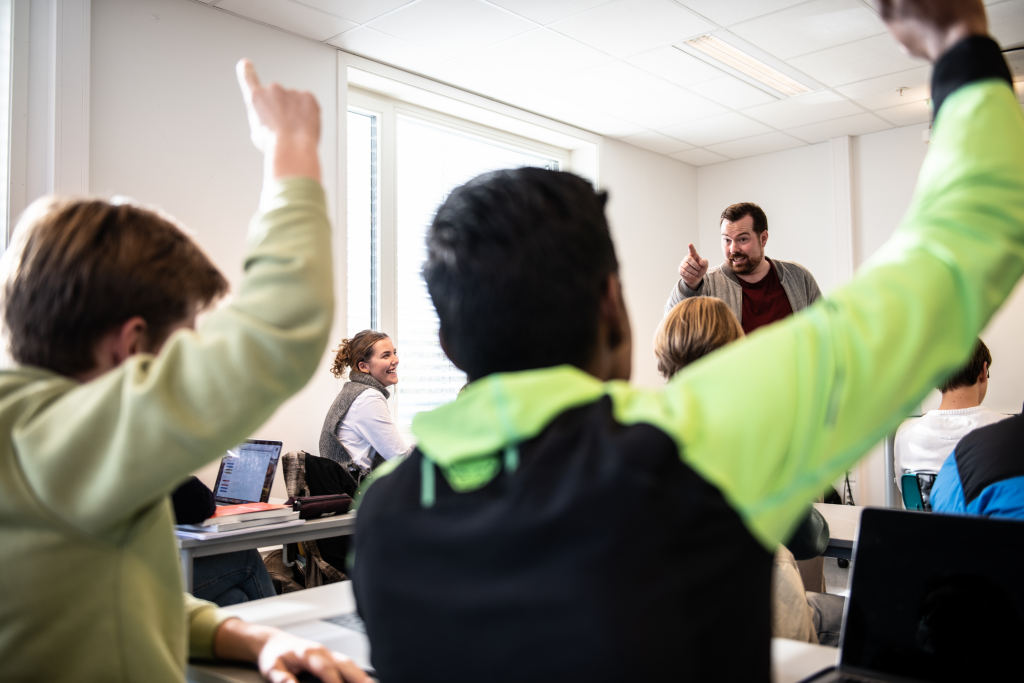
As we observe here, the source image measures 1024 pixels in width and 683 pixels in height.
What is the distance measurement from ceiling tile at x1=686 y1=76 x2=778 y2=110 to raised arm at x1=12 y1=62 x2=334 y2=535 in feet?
16.3

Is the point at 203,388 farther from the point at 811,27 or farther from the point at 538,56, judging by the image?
the point at 811,27

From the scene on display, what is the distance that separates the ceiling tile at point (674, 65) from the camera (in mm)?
4699

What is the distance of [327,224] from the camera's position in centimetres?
71

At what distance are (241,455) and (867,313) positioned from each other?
2.75 metres

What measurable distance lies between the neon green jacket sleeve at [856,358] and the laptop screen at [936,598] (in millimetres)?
455

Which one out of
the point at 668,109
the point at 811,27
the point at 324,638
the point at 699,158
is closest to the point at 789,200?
the point at 699,158

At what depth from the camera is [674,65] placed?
4.88m

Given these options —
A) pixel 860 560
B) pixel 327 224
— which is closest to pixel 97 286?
pixel 327 224

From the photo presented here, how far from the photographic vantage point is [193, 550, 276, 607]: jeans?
2539 mm

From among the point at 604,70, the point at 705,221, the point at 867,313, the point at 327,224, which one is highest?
the point at 604,70

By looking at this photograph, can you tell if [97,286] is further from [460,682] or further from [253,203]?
[253,203]

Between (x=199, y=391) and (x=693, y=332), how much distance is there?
1265 millimetres

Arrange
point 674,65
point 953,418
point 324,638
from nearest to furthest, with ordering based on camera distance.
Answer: point 324,638, point 953,418, point 674,65

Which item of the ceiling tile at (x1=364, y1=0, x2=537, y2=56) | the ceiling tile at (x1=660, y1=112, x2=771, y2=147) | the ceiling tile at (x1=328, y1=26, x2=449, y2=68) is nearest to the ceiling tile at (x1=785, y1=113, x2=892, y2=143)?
the ceiling tile at (x1=660, y1=112, x2=771, y2=147)
